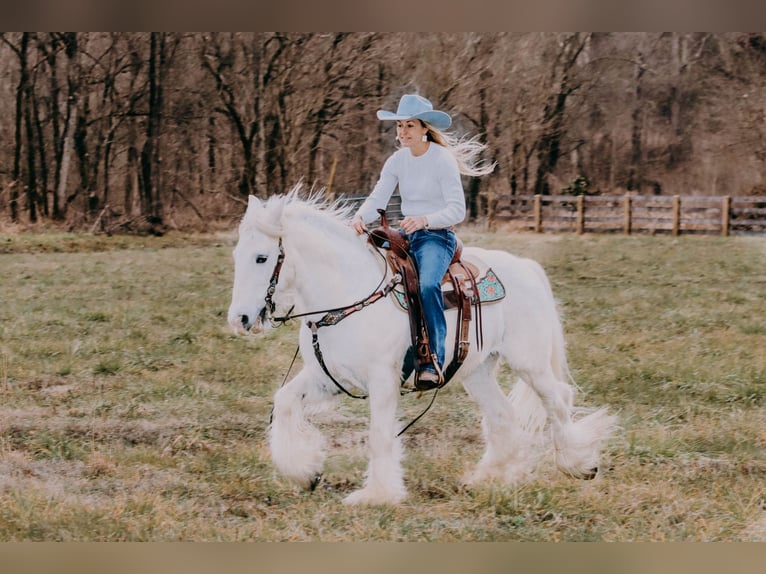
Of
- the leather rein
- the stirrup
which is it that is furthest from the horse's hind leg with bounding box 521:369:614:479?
the leather rein

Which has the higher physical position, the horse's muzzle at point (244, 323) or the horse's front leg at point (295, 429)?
the horse's muzzle at point (244, 323)

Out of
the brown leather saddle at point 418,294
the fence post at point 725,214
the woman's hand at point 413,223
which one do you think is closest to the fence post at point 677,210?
the fence post at point 725,214

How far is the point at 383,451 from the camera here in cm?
390

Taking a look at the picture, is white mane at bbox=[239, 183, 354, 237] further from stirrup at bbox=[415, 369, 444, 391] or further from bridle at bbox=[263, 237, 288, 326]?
stirrup at bbox=[415, 369, 444, 391]

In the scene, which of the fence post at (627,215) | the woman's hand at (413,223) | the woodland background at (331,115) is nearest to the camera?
the woman's hand at (413,223)

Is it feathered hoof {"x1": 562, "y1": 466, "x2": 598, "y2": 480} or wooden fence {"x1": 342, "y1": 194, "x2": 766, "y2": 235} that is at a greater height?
wooden fence {"x1": 342, "y1": 194, "x2": 766, "y2": 235}

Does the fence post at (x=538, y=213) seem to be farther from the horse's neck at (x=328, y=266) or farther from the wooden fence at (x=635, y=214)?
the horse's neck at (x=328, y=266)

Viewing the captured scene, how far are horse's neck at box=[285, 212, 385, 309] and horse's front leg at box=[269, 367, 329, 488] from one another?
350mm

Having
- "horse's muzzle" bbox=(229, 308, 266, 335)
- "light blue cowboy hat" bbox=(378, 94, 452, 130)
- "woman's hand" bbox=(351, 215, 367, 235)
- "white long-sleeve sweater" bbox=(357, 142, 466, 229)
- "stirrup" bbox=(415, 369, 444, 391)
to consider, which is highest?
"light blue cowboy hat" bbox=(378, 94, 452, 130)

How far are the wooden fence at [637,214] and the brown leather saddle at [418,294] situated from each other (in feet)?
4.39

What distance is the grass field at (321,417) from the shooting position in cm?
404

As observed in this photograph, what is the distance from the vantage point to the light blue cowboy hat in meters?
3.98

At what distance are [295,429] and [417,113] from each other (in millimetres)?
1522

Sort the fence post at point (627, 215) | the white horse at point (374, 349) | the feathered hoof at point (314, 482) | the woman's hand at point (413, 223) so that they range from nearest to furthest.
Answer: the white horse at point (374, 349)
the woman's hand at point (413, 223)
the feathered hoof at point (314, 482)
the fence post at point (627, 215)
